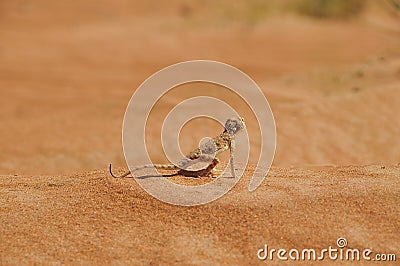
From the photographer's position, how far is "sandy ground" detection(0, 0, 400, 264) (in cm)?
417

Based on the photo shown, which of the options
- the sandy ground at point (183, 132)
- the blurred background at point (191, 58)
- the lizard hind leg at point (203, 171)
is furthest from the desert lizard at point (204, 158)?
the blurred background at point (191, 58)

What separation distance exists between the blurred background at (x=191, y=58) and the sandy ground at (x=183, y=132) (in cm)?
4

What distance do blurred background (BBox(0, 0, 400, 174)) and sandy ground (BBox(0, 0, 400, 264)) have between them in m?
0.04

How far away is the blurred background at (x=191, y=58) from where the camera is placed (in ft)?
28.2

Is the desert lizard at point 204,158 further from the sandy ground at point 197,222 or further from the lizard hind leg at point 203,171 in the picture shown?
the sandy ground at point 197,222

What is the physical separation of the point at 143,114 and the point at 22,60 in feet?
26.7

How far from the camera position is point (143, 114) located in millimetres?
9617

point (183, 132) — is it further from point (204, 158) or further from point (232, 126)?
point (204, 158)

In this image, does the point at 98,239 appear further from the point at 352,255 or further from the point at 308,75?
the point at 308,75

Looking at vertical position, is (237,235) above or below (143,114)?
below

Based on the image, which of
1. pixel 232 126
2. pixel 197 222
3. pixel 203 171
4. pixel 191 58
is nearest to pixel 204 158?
pixel 203 171

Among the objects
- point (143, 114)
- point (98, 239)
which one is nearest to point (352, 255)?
point (98, 239)

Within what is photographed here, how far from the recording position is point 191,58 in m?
16.1

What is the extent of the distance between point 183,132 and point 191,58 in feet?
24.6
